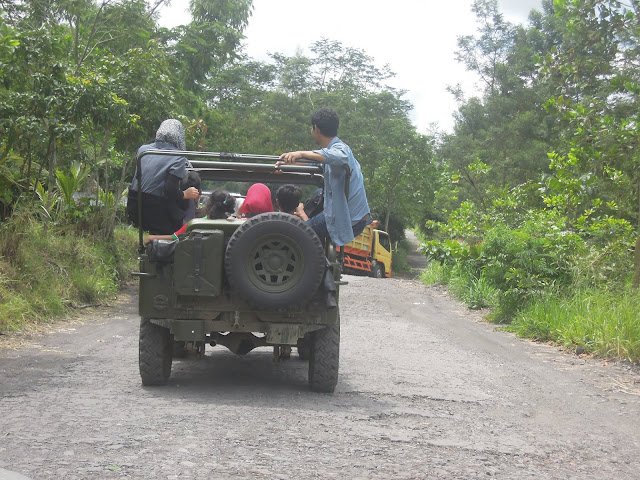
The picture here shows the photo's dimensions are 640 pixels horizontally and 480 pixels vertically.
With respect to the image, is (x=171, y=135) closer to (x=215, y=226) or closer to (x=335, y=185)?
(x=215, y=226)

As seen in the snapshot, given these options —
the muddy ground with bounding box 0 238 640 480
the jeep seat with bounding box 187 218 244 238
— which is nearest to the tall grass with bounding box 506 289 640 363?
the muddy ground with bounding box 0 238 640 480

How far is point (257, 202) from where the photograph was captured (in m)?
6.75

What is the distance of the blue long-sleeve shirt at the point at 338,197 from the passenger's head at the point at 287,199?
40 centimetres

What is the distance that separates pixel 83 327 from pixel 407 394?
5.77 meters

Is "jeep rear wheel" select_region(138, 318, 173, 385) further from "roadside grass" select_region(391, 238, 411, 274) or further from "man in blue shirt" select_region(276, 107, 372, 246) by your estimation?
"roadside grass" select_region(391, 238, 411, 274)

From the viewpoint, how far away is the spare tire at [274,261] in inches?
220

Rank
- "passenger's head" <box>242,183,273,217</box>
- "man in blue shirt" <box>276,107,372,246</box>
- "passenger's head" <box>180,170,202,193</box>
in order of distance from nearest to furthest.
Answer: "man in blue shirt" <box>276,107,372,246</box>
"passenger's head" <box>180,170,202,193</box>
"passenger's head" <box>242,183,273,217</box>

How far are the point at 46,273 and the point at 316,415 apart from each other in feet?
25.0

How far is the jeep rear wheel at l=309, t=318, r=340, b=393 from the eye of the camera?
6.03m

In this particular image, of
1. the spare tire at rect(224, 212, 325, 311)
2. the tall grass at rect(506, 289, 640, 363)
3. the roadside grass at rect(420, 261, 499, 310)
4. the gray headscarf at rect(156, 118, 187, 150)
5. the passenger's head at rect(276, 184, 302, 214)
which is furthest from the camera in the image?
the roadside grass at rect(420, 261, 499, 310)

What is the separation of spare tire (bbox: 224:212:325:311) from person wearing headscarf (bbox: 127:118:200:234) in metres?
1.10

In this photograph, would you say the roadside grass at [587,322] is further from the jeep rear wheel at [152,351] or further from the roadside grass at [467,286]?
the jeep rear wheel at [152,351]

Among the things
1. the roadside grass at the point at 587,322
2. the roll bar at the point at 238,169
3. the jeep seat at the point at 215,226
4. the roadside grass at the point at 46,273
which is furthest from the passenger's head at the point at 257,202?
the roadside grass at the point at 587,322

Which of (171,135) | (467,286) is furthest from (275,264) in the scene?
(467,286)
